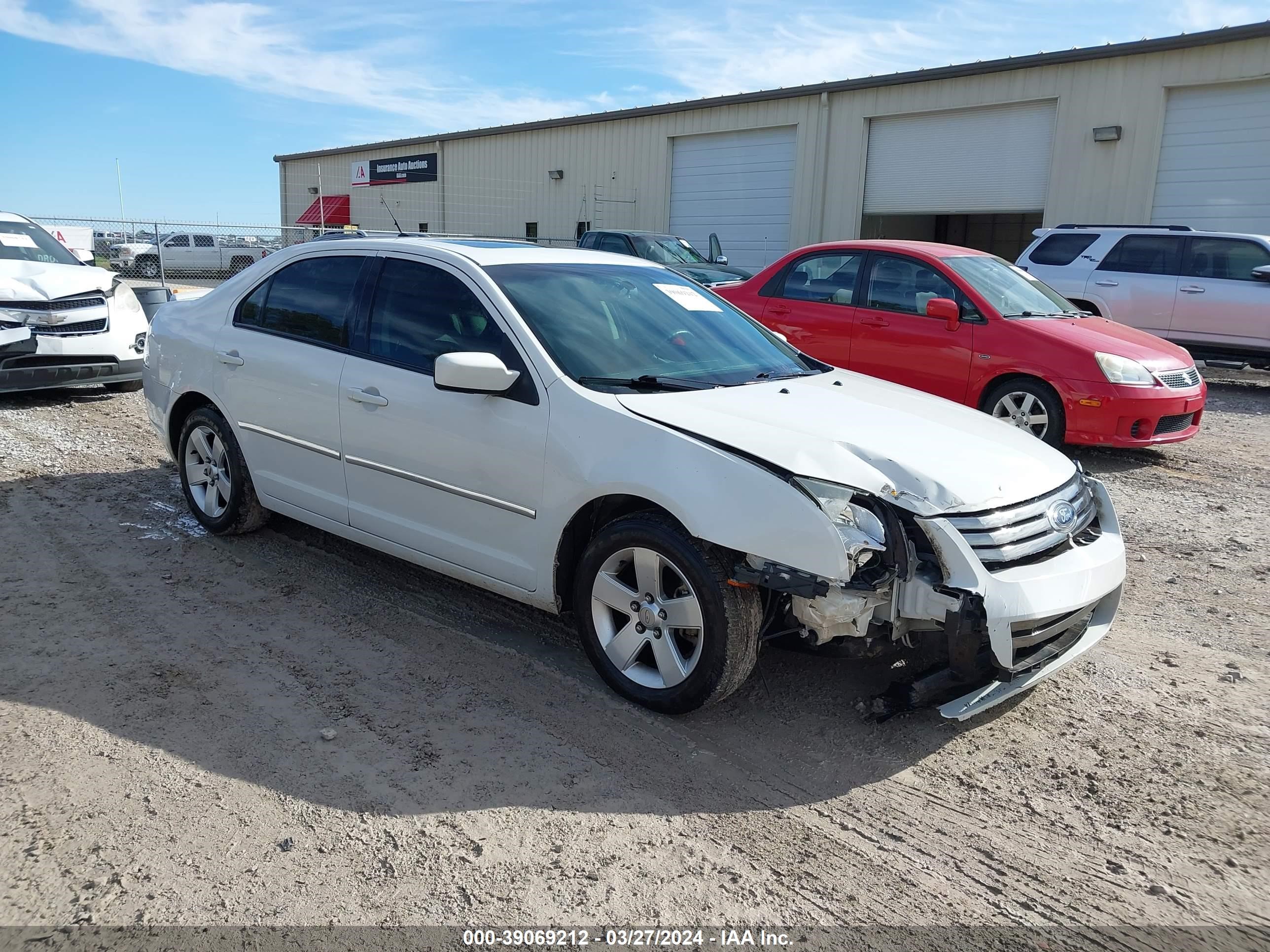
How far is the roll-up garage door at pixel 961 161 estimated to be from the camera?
18.2m

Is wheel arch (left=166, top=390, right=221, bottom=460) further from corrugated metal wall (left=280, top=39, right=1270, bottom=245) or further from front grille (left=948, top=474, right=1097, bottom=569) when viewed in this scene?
corrugated metal wall (left=280, top=39, right=1270, bottom=245)

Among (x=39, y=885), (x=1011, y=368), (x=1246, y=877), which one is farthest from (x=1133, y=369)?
(x=39, y=885)

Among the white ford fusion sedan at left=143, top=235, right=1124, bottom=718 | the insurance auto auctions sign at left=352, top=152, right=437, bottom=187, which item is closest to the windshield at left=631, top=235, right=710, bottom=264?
the white ford fusion sedan at left=143, top=235, right=1124, bottom=718

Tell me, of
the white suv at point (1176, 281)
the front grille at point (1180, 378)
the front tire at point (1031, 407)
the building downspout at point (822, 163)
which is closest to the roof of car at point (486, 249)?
the front tire at point (1031, 407)

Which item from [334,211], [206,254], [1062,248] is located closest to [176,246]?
[206,254]

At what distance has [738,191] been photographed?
75.8ft

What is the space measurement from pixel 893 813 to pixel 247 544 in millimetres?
3871

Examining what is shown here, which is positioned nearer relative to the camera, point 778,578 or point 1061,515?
point 778,578

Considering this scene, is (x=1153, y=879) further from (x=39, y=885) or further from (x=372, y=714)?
(x=39, y=885)

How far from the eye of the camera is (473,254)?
14.2 ft

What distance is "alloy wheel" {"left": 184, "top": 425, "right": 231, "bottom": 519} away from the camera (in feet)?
17.5

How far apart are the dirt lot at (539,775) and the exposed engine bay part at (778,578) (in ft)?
2.09

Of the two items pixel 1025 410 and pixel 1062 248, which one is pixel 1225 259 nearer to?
pixel 1062 248

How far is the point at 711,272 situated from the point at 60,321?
9.46 metres
